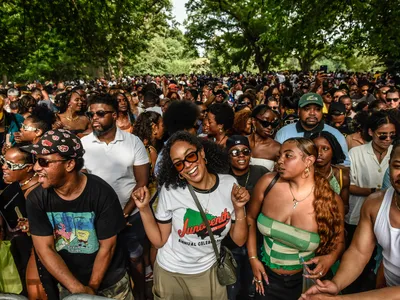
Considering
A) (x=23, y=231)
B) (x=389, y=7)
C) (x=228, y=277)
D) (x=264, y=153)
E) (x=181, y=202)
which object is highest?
(x=389, y=7)

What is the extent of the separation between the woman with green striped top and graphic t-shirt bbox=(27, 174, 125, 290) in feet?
3.91

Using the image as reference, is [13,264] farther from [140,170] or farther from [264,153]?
[264,153]

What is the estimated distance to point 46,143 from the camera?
89.5 inches

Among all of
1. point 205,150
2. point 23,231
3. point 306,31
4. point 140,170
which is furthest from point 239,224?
point 306,31

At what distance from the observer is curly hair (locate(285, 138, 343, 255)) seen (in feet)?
8.00

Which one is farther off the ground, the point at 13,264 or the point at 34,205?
the point at 34,205

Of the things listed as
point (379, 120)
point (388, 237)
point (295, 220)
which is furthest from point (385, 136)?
point (388, 237)

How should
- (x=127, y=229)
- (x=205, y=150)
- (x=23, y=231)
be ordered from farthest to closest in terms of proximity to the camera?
(x=127, y=229), (x=23, y=231), (x=205, y=150)

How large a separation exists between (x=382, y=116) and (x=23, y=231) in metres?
3.87

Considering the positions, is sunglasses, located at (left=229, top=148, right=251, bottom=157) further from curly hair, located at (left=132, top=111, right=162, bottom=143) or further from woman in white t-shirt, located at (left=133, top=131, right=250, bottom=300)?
curly hair, located at (left=132, top=111, right=162, bottom=143)

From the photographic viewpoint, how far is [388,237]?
6.50 ft

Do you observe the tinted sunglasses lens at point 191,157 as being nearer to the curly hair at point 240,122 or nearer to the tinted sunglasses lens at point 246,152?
the tinted sunglasses lens at point 246,152

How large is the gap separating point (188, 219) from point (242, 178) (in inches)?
46.5

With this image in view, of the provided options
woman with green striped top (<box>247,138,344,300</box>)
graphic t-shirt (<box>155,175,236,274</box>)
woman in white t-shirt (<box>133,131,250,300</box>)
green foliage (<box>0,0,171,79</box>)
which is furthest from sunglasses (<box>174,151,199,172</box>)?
green foliage (<box>0,0,171,79</box>)
